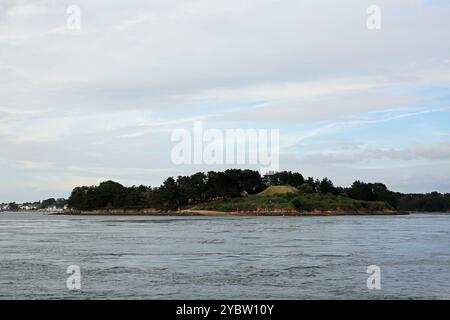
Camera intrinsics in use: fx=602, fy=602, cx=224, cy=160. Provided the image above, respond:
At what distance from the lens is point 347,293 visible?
26922 mm

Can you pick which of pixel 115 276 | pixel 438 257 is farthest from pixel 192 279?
pixel 438 257

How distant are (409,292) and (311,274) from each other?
659 centimetres

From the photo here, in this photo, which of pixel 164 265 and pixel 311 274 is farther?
pixel 164 265

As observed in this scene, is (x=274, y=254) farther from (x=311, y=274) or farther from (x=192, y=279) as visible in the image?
(x=192, y=279)

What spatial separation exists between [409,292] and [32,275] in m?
19.6

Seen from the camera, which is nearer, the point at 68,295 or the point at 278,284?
the point at 68,295

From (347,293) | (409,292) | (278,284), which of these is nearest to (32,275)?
(278,284)

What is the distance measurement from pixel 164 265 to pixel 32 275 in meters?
8.43

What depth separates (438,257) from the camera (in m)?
43.4
